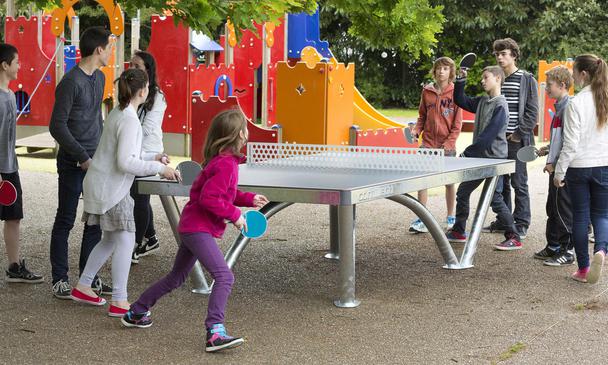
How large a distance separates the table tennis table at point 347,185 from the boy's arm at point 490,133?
0.36m

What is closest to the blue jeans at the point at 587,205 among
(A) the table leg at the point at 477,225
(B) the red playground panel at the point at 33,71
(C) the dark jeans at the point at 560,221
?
(C) the dark jeans at the point at 560,221

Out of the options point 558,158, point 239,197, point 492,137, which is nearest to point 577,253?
point 558,158

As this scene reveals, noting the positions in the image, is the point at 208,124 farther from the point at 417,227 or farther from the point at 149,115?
the point at 149,115

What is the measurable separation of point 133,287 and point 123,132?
4.88 feet

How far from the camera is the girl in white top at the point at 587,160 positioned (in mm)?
7191

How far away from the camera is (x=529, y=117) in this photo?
895 centimetres

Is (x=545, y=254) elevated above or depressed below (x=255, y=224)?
below

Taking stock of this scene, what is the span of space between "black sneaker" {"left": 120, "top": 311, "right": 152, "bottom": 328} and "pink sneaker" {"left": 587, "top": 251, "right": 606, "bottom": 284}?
3.19m

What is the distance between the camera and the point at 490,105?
861 cm

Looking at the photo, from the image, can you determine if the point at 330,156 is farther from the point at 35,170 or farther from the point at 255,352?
the point at 35,170

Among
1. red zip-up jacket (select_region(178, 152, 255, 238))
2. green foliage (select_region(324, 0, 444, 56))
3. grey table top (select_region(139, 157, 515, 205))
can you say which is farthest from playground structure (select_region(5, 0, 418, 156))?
red zip-up jacket (select_region(178, 152, 255, 238))

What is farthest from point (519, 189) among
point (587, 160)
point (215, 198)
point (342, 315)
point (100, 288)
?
point (215, 198)

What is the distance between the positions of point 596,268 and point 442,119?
267 centimetres

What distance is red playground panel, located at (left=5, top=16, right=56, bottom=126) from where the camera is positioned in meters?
16.3
